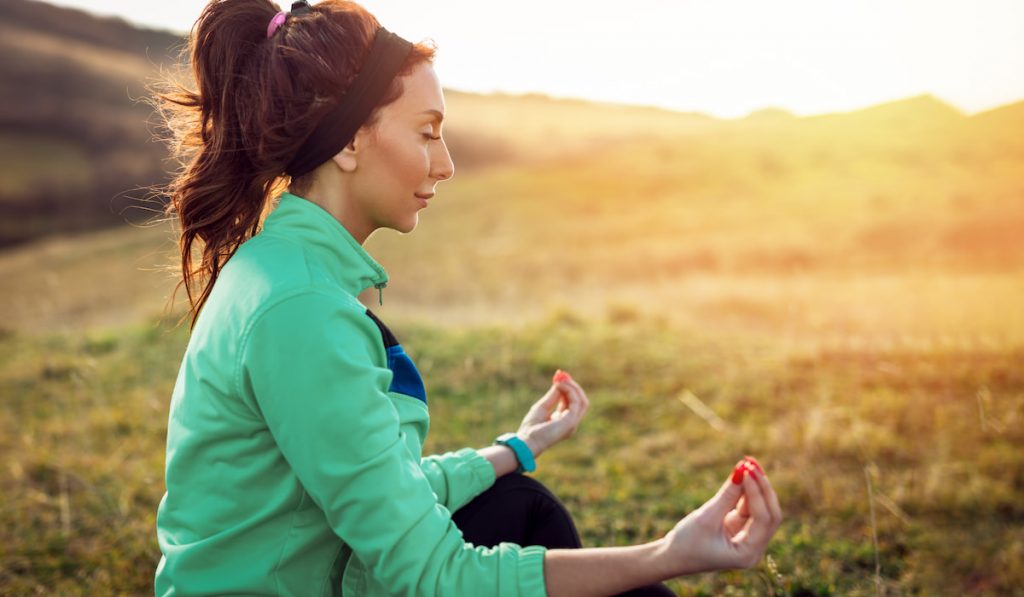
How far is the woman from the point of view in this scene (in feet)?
4.28

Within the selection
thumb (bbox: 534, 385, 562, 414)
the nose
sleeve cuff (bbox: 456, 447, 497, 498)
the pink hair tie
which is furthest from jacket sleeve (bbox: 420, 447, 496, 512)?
the pink hair tie

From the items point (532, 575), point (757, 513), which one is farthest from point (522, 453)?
point (757, 513)

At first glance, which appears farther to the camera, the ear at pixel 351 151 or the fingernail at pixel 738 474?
the ear at pixel 351 151

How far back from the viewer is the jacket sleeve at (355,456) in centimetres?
129

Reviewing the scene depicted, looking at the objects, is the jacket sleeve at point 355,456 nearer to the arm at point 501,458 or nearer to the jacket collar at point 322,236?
the jacket collar at point 322,236

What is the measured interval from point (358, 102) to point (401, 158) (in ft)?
0.48

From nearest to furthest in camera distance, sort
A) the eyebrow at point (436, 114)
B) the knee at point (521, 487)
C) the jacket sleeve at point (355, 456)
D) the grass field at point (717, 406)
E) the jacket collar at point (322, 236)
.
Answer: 1. the jacket sleeve at point (355, 456)
2. the jacket collar at point (322, 236)
3. the eyebrow at point (436, 114)
4. the knee at point (521, 487)
5. the grass field at point (717, 406)

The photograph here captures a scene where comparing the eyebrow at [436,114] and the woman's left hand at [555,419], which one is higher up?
the eyebrow at [436,114]

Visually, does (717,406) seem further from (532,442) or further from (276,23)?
(276,23)

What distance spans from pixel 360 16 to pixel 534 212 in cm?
2290

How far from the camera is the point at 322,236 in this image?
5.18ft

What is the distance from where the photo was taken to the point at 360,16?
1.66 metres

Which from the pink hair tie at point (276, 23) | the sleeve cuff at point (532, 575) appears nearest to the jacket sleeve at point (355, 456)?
the sleeve cuff at point (532, 575)

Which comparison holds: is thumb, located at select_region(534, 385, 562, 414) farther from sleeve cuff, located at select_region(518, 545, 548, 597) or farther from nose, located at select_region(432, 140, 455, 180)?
sleeve cuff, located at select_region(518, 545, 548, 597)
